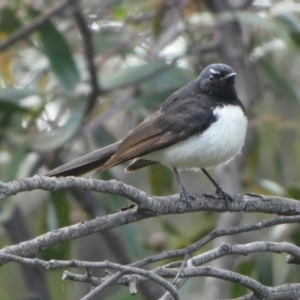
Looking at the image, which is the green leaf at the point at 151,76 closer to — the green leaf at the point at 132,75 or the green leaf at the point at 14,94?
the green leaf at the point at 132,75

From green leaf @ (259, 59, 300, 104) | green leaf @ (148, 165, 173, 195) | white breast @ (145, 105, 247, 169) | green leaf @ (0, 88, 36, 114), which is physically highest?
green leaf @ (0, 88, 36, 114)

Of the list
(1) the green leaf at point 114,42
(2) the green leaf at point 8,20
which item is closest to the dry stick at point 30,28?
(2) the green leaf at point 8,20

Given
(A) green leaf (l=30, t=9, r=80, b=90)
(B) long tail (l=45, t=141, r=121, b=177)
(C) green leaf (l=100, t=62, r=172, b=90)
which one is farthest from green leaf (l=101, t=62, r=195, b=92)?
(B) long tail (l=45, t=141, r=121, b=177)

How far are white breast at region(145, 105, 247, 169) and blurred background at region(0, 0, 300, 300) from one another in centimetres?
67

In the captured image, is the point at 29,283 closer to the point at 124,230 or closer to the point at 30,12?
the point at 124,230

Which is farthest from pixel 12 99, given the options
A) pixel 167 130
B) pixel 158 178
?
pixel 167 130

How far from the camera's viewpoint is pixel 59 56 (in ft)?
14.1

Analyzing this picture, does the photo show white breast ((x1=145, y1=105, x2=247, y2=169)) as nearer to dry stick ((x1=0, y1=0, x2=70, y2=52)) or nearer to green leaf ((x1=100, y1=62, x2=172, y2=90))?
green leaf ((x1=100, y1=62, x2=172, y2=90))

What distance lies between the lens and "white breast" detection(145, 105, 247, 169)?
317 cm

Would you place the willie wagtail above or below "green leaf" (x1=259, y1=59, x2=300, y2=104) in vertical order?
above

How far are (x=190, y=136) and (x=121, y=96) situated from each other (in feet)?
4.87

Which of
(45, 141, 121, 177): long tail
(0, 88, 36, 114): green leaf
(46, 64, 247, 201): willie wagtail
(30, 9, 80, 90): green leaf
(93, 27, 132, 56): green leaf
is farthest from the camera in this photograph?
(93, 27, 132, 56): green leaf

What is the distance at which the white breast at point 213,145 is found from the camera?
317 cm

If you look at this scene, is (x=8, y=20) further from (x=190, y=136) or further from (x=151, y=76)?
(x=190, y=136)
